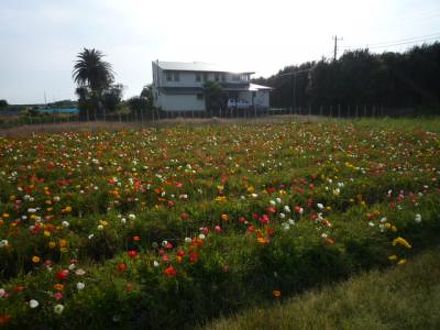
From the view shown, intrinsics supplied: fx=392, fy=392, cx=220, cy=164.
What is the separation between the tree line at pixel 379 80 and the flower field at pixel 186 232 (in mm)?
33575

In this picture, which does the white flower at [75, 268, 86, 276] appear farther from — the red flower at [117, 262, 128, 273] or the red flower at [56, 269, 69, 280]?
the red flower at [117, 262, 128, 273]

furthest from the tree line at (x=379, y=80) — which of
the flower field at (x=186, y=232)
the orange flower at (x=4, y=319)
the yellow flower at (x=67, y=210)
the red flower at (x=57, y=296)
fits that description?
the orange flower at (x=4, y=319)

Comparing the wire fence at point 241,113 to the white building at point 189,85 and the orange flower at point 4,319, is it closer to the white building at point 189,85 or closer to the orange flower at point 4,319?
the white building at point 189,85

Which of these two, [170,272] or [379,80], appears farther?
[379,80]

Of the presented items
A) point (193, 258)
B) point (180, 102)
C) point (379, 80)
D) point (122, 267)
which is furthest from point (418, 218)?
point (180, 102)

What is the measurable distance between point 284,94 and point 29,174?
182ft

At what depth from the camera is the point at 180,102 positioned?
5088 centimetres

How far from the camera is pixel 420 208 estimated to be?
6.26m

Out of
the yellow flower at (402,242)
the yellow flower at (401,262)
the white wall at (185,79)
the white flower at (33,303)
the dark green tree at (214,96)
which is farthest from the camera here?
the white wall at (185,79)

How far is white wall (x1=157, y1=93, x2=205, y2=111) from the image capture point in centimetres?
5022

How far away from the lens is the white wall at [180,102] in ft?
165

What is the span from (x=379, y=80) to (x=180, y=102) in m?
24.0

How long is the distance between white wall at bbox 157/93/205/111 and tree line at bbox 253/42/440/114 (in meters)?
14.5

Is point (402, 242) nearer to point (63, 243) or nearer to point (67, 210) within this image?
point (63, 243)
